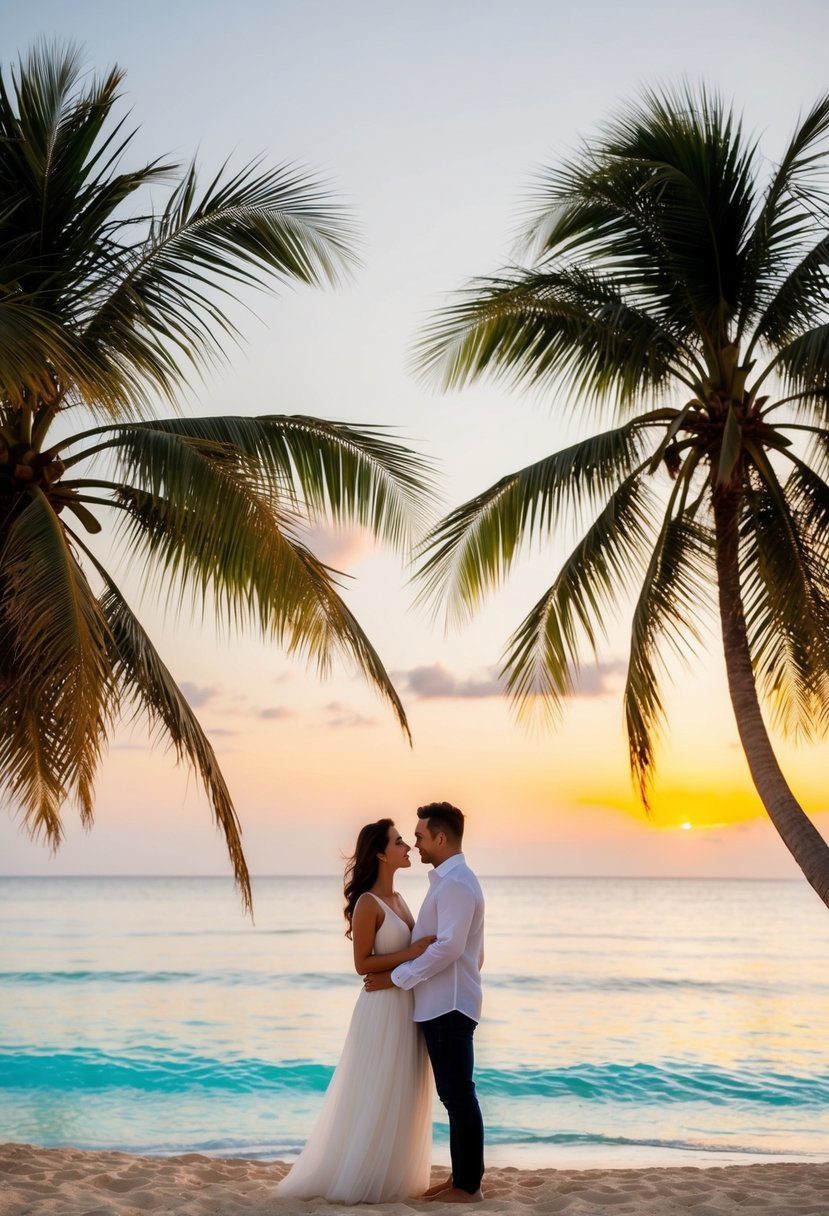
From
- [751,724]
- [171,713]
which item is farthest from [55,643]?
[751,724]

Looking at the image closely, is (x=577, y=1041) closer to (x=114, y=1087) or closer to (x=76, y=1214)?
(x=114, y=1087)

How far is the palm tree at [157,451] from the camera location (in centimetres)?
699

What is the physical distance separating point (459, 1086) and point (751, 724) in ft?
10.6

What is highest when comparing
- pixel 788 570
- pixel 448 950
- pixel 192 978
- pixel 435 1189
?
pixel 788 570

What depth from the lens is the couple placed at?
563 centimetres

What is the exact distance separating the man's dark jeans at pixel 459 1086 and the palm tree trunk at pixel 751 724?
2.48 m

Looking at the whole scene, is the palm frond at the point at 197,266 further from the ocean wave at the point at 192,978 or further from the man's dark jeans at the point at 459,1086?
the ocean wave at the point at 192,978

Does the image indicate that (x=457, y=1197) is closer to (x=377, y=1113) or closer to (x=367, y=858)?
(x=377, y=1113)

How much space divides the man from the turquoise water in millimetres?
4208

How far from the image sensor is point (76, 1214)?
17.6 ft

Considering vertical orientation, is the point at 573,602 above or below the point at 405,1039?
above

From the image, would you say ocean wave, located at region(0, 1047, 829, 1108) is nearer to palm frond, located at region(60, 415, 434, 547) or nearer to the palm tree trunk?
the palm tree trunk

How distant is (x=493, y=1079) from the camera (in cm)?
1516

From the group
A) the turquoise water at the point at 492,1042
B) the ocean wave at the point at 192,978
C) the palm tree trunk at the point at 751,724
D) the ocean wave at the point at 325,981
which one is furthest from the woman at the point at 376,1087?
the ocean wave at the point at 192,978
